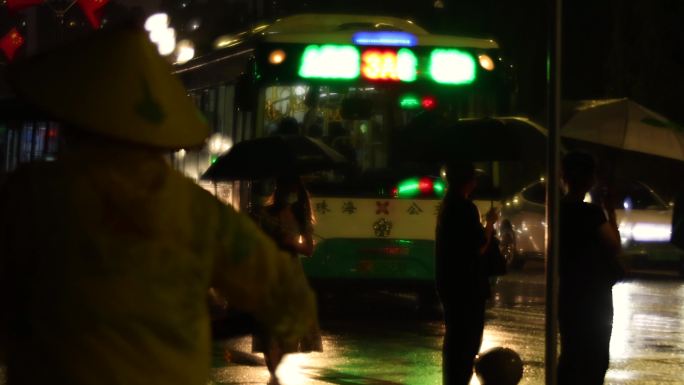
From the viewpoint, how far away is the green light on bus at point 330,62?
48.9 ft

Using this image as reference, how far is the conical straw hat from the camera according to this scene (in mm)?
3201

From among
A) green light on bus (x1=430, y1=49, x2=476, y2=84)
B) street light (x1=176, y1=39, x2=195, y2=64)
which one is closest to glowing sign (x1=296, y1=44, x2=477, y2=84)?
green light on bus (x1=430, y1=49, x2=476, y2=84)

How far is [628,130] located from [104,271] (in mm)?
6535

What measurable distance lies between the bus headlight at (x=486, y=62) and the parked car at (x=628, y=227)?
827 centimetres

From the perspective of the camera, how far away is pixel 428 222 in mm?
14969

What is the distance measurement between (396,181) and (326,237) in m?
1.01

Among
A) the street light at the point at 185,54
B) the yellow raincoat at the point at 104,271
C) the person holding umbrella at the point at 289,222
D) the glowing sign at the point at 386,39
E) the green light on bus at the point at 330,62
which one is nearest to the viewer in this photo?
the yellow raincoat at the point at 104,271

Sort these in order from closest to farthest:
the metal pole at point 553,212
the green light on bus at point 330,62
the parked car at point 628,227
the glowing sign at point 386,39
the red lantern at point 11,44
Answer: the metal pole at point 553,212, the green light on bus at point 330,62, the glowing sign at point 386,39, the parked car at point 628,227, the red lantern at point 11,44

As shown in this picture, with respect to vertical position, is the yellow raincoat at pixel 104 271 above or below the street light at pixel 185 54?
below

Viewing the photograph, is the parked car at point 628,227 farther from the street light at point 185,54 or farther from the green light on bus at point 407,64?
the green light on bus at point 407,64

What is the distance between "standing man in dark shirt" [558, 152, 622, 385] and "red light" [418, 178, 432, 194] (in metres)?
7.27

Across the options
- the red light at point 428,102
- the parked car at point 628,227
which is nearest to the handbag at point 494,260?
the red light at point 428,102

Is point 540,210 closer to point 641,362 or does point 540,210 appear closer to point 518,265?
point 518,265

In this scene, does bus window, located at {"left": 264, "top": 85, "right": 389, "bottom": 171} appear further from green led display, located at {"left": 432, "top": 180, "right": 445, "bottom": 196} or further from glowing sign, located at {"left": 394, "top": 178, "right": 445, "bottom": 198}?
green led display, located at {"left": 432, "top": 180, "right": 445, "bottom": 196}
